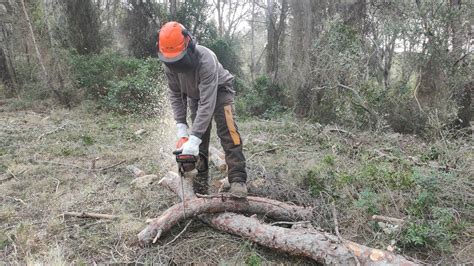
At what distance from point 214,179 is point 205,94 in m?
1.33

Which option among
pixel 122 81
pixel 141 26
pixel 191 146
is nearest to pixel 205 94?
pixel 191 146

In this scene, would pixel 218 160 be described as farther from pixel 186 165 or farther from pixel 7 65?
pixel 7 65

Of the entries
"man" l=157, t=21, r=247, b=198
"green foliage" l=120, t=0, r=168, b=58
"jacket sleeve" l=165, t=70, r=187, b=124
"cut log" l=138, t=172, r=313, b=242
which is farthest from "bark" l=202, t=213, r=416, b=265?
"green foliage" l=120, t=0, r=168, b=58

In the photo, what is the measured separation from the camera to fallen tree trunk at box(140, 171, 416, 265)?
2.04m

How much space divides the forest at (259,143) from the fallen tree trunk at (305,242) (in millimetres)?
10

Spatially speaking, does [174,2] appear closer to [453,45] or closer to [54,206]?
[453,45]

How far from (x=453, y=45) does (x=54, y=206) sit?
693 cm

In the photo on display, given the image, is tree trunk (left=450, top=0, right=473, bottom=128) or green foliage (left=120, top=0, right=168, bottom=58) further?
green foliage (left=120, top=0, right=168, bottom=58)

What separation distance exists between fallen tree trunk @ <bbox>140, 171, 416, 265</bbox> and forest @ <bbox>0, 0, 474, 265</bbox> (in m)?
0.01

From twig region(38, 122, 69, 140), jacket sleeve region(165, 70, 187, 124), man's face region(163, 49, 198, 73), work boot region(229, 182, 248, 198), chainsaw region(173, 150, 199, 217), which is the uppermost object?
man's face region(163, 49, 198, 73)

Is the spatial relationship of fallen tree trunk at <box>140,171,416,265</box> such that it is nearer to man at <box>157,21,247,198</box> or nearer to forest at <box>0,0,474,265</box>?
forest at <box>0,0,474,265</box>

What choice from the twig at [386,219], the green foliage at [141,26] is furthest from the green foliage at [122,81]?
the twig at [386,219]

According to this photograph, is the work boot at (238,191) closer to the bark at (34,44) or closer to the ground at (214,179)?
the ground at (214,179)

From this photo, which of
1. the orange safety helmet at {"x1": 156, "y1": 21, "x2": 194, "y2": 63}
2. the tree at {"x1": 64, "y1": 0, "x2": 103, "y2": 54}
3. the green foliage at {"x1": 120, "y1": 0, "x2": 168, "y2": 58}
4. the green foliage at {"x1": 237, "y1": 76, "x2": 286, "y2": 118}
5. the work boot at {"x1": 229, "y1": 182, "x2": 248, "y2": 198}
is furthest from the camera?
the green foliage at {"x1": 120, "y1": 0, "x2": 168, "y2": 58}
